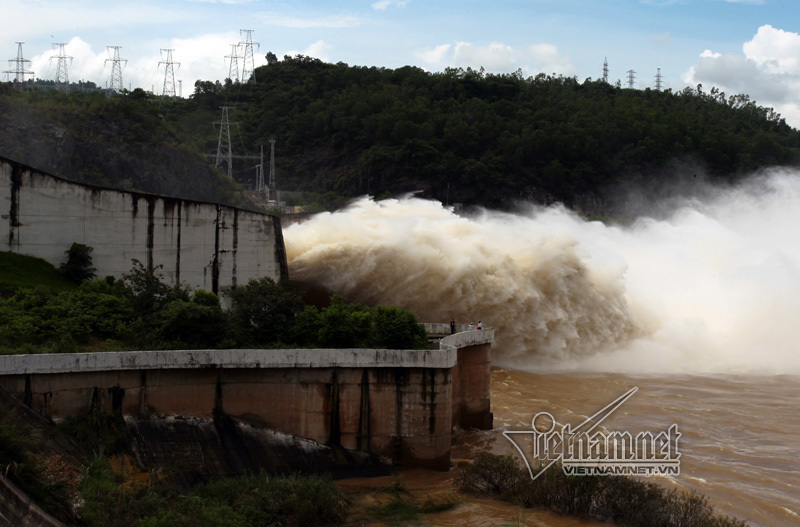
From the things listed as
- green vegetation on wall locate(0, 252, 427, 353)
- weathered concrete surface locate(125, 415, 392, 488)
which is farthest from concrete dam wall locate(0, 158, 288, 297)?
weathered concrete surface locate(125, 415, 392, 488)

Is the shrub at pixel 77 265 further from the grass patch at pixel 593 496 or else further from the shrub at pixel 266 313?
the grass patch at pixel 593 496

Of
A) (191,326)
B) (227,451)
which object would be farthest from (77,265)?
(227,451)

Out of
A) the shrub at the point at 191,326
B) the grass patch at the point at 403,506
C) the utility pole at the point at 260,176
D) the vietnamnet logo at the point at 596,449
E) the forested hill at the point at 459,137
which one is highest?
the forested hill at the point at 459,137

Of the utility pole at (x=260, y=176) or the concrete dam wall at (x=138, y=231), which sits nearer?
the concrete dam wall at (x=138, y=231)

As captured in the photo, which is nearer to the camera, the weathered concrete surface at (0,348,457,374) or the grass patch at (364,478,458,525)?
the grass patch at (364,478,458,525)

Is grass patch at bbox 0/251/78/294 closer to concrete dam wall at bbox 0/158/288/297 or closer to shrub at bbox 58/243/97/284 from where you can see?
shrub at bbox 58/243/97/284

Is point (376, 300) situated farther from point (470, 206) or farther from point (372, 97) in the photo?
point (372, 97)

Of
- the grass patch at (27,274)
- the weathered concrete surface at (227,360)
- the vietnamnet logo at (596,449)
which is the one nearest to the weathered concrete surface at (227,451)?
the weathered concrete surface at (227,360)
